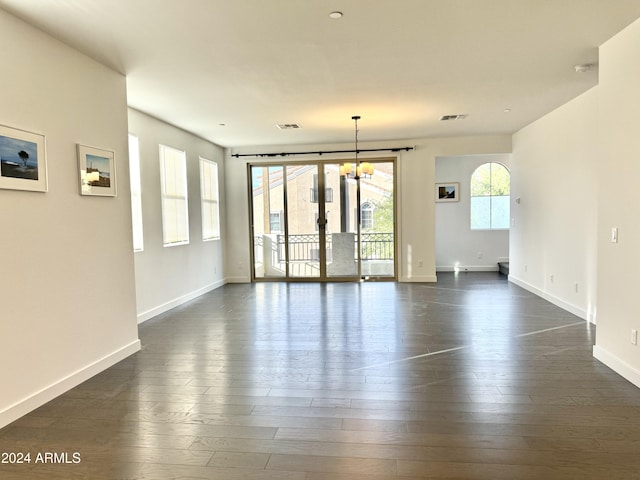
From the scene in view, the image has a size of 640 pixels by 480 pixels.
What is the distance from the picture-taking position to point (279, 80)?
160 inches

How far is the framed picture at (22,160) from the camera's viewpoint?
258 centimetres

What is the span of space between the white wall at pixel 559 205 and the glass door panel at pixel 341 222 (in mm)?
2858

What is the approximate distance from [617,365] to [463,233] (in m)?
6.03

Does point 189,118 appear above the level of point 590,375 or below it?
above

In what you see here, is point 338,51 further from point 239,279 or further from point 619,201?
point 239,279

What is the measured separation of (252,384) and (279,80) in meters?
2.87

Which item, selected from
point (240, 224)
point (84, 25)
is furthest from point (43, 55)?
point (240, 224)

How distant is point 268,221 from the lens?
26.5ft

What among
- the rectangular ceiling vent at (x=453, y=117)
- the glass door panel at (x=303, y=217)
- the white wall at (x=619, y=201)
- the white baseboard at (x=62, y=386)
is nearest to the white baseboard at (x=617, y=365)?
the white wall at (x=619, y=201)

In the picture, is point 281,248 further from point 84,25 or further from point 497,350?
point 84,25

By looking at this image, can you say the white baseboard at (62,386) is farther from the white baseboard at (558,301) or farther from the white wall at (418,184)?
the white wall at (418,184)

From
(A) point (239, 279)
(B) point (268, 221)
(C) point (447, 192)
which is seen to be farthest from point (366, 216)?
(A) point (239, 279)

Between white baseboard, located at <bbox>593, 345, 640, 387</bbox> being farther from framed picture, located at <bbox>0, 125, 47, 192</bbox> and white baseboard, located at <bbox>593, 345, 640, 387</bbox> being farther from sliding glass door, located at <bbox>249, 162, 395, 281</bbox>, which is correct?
sliding glass door, located at <bbox>249, 162, 395, 281</bbox>

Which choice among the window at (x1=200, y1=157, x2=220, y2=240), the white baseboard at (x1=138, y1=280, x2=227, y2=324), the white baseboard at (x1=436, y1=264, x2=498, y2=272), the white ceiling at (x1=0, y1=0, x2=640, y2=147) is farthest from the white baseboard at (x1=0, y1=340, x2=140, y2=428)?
the white baseboard at (x1=436, y1=264, x2=498, y2=272)
